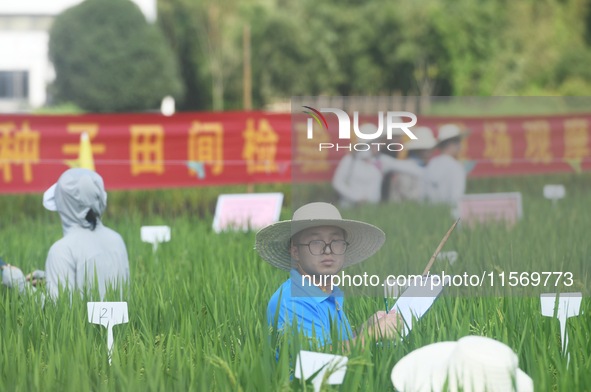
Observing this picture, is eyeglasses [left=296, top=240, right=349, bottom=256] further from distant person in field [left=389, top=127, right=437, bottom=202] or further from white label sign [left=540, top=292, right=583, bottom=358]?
distant person in field [left=389, top=127, right=437, bottom=202]

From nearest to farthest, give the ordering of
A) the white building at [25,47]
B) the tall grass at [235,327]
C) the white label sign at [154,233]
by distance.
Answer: the tall grass at [235,327] → the white label sign at [154,233] → the white building at [25,47]

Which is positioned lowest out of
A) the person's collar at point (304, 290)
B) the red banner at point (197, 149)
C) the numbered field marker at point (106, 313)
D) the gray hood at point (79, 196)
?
the numbered field marker at point (106, 313)

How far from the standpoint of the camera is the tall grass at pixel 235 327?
364 cm

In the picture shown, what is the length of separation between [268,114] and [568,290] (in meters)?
7.96

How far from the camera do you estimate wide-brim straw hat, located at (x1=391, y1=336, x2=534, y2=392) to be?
3279 mm

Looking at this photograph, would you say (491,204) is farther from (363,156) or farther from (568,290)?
(568,290)

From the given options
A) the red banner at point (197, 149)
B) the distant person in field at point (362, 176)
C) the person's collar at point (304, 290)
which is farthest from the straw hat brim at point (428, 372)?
the red banner at point (197, 149)

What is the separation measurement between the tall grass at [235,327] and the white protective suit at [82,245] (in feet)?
0.61

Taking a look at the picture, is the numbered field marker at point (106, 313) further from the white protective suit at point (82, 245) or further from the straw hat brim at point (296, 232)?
the white protective suit at point (82, 245)

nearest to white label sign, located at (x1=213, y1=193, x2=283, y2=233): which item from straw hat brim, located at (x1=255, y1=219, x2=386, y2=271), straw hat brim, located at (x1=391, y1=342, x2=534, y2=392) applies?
straw hat brim, located at (x1=255, y1=219, x2=386, y2=271)

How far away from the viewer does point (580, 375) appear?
12.0 ft

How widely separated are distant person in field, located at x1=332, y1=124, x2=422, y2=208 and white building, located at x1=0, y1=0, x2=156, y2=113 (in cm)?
3607

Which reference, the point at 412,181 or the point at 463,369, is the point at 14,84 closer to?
the point at 412,181

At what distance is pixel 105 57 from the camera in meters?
36.5
